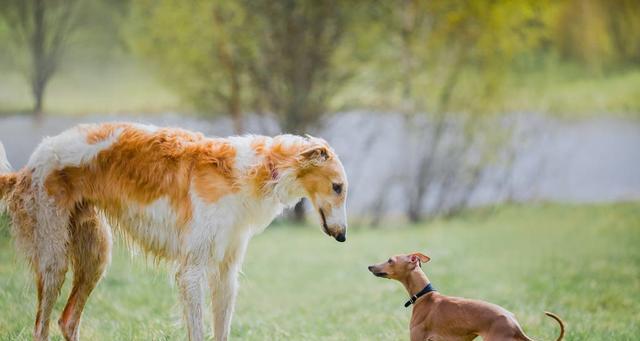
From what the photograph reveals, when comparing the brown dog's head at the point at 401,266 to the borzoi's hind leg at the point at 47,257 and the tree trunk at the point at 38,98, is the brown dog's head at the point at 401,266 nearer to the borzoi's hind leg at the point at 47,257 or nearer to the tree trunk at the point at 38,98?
the borzoi's hind leg at the point at 47,257

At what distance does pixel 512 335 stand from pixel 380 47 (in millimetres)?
11847

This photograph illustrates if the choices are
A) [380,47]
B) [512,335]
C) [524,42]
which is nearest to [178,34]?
[380,47]

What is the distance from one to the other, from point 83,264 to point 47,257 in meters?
0.37

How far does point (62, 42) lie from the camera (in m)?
13.6

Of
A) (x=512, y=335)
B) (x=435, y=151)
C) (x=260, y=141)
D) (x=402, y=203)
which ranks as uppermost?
(x=260, y=141)

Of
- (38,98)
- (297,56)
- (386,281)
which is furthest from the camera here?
(297,56)

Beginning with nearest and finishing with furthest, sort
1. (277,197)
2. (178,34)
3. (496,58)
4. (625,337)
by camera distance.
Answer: (277,197) → (625,337) → (178,34) → (496,58)

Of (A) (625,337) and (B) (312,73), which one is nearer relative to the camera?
(A) (625,337)

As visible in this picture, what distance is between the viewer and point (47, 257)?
5332 millimetres

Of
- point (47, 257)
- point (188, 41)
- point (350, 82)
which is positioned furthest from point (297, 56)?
point (47, 257)

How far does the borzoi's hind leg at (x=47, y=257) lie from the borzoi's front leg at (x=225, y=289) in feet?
3.42

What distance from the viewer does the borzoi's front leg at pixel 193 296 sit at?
16.9 ft

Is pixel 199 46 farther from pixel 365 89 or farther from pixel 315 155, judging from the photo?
pixel 315 155

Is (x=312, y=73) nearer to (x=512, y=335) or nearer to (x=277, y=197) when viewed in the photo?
(x=277, y=197)
